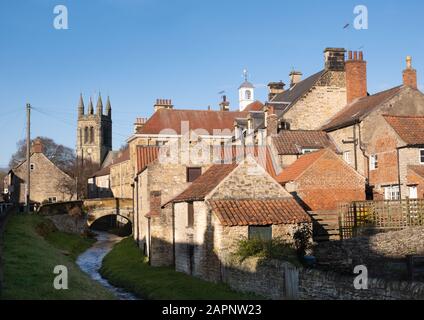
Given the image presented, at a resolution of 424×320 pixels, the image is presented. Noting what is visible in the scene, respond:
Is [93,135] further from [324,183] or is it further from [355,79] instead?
[324,183]

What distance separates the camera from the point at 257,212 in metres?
26.6

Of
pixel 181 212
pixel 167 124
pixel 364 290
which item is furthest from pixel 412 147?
pixel 167 124

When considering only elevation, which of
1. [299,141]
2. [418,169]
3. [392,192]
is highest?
[299,141]

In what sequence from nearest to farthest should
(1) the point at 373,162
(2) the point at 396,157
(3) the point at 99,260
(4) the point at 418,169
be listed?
1. (4) the point at 418,169
2. (2) the point at 396,157
3. (1) the point at 373,162
4. (3) the point at 99,260

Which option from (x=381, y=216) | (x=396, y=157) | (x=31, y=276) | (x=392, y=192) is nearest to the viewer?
(x=31, y=276)

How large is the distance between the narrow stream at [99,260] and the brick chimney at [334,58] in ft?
82.5

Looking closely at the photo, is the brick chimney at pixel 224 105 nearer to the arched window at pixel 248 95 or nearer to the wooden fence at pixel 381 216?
the arched window at pixel 248 95

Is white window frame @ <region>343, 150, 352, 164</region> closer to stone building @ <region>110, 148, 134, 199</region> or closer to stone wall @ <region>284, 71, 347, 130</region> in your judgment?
stone wall @ <region>284, 71, 347, 130</region>

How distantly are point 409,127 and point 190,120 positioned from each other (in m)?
34.7

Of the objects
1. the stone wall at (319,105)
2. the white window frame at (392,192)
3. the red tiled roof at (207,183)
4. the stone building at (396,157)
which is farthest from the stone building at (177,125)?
the red tiled roof at (207,183)

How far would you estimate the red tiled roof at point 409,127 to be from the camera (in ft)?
121

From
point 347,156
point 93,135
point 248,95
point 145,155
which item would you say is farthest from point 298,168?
point 93,135

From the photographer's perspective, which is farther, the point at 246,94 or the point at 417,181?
the point at 246,94

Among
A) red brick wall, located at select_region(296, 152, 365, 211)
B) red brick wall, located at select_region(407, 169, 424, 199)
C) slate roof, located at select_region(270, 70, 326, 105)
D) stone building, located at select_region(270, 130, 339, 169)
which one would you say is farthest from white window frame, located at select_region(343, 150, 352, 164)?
slate roof, located at select_region(270, 70, 326, 105)
